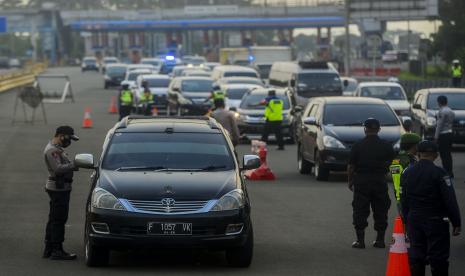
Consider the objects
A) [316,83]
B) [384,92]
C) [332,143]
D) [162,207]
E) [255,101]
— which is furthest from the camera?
[316,83]

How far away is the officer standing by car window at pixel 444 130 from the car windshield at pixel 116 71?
187ft

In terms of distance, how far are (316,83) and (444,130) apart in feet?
67.5

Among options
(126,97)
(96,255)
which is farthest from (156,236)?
(126,97)

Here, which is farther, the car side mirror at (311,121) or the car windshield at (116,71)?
the car windshield at (116,71)

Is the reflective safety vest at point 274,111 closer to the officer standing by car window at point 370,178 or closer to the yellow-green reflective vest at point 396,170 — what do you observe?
the officer standing by car window at point 370,178

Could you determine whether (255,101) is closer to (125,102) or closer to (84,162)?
(125,102)

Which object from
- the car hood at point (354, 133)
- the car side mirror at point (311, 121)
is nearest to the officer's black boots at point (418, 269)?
the car hood at point (354, 133)

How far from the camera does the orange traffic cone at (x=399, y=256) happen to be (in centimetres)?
1238

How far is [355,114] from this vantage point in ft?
84.0

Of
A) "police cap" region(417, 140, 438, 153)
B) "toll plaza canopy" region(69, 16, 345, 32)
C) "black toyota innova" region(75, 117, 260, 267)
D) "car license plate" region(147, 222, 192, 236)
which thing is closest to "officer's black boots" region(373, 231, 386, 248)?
"black toyota innova" region(75, 117, 260, 267)

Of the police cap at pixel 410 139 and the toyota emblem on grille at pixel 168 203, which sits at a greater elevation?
the police cap at pixel 410 139

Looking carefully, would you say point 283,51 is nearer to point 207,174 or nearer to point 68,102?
point 68,102

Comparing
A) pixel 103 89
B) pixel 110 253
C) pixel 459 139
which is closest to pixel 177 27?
pixel 103 89

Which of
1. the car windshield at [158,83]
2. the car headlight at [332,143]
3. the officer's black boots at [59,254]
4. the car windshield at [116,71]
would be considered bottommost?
the car windshield at [116,71]
